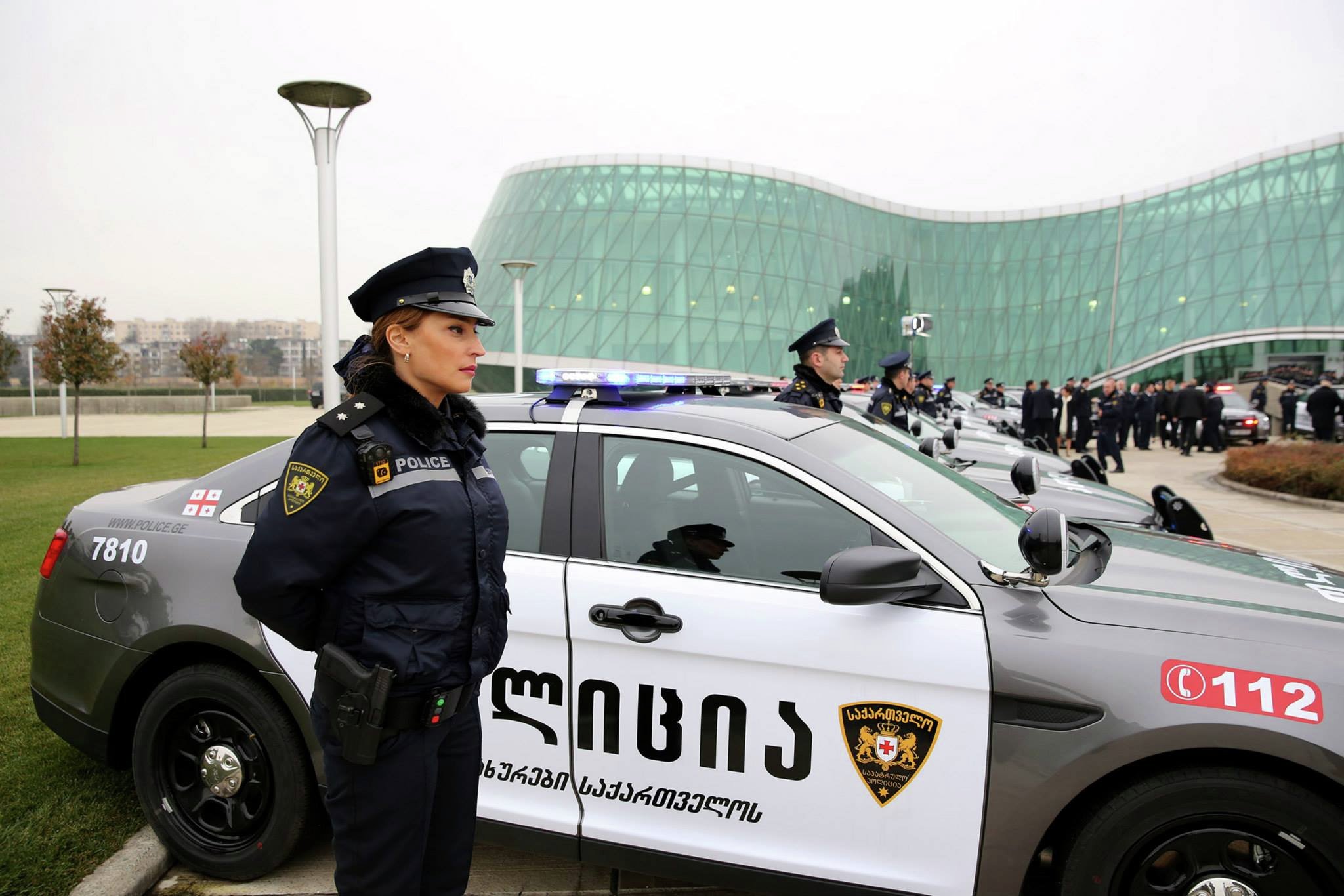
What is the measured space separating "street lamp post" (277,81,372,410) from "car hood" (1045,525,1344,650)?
26.7 ft

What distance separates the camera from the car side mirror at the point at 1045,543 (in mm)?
2156

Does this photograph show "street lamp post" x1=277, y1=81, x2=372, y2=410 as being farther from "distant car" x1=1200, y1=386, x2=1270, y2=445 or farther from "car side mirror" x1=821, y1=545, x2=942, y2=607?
"distant car" x1=1200, y1=386, x2=1270, y2=445

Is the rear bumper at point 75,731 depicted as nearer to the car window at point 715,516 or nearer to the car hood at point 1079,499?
the car window at point 715,516

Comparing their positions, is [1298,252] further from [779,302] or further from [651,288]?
[651,288]

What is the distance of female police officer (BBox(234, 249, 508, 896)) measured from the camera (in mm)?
1685

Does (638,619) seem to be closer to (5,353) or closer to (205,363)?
(205,363)

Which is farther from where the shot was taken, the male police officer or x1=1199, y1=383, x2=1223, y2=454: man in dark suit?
x1=1199, y1=383, x2=1223, y2=454: man in dark suit

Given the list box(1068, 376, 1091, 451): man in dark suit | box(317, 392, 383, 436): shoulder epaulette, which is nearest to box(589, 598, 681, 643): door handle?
box(317, 392, 383, 436): shoulder epaulette

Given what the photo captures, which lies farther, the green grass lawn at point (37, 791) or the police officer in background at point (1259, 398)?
the police officer in background at point (1259, 398)

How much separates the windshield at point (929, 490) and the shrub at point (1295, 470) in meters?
10.7

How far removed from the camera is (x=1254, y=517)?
1009cm

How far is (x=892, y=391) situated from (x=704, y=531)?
17.9 ft

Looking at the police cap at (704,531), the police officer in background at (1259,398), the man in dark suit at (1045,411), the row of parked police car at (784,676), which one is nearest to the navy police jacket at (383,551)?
the row of parked police car at (784,676)

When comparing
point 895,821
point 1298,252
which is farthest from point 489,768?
point 1298,252
